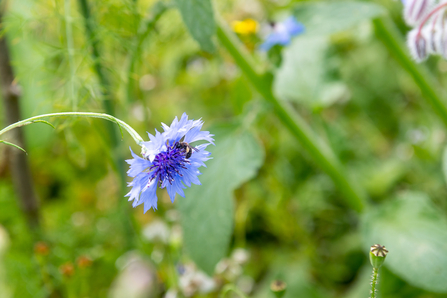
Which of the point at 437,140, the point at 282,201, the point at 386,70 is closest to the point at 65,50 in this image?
the point at 282,201

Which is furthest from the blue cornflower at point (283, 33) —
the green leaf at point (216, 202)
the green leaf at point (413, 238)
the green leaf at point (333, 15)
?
the green leaf at point (413, 238)

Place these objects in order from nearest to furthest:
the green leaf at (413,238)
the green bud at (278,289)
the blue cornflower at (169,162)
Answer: the blue cornflower at (169,162) < the green bud at (278,289) < the green leaf at (413,238)

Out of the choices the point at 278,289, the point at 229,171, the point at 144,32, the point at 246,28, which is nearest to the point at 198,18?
the point at 144,32

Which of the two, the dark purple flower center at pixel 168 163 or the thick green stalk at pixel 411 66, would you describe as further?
the thick green stalk at pixel 411 66

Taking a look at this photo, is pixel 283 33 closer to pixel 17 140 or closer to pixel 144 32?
pixel 144 32

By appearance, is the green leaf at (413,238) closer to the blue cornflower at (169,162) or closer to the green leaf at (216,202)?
the green leaf at (216,202)

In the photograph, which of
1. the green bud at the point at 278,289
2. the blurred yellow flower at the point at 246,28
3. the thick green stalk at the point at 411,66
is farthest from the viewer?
the blurred yellow flower at the point at 246,28

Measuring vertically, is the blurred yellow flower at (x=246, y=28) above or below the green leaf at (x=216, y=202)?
above

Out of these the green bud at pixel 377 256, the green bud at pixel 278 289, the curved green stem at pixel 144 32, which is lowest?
the green bud at pixel 377 256

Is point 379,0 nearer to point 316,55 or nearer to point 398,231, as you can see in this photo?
point 316,55
